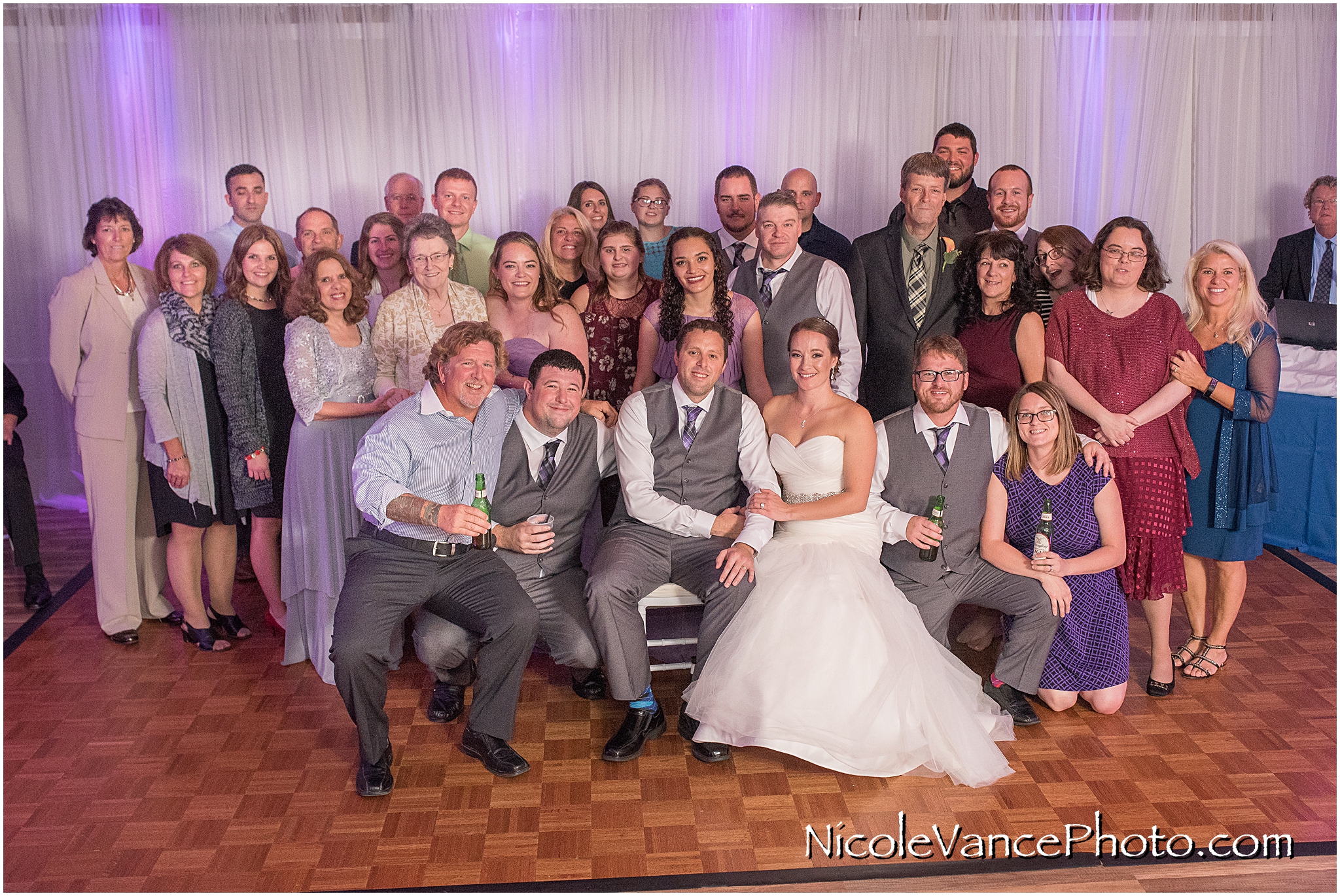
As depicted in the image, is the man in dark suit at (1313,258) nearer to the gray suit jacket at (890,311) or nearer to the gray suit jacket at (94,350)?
the gray suit jacket at (890,311)

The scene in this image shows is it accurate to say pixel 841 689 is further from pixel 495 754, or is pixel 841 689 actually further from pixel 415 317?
pixel 415 317

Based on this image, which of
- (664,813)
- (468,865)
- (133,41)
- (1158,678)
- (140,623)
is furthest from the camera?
(133,41)

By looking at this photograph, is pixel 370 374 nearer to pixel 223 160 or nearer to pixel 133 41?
pixel 223 160

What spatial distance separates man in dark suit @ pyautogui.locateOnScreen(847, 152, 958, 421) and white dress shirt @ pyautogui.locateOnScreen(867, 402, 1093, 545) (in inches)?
23.3

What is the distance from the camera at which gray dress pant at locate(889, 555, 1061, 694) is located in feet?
11.6

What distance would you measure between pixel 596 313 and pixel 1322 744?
9.57 feet

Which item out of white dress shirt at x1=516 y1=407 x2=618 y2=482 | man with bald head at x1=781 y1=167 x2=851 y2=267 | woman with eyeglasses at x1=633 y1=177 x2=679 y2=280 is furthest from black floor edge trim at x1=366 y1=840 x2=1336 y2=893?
woman with eyeglasses at x1=633 y1=177 x2=679 y2=280

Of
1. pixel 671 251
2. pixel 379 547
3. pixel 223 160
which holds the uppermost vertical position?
pixel 223 160

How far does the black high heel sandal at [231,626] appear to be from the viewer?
4289mm

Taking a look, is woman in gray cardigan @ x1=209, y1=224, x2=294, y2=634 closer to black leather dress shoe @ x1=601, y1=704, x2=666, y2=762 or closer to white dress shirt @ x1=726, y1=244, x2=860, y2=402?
black leather dress shoe @ x1=601, y1=704, x2=666, y2=762

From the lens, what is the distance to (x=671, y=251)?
392 cm

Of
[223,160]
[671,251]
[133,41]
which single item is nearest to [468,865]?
[671,251]

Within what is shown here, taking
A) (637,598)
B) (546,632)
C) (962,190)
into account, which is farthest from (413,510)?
(962,190)

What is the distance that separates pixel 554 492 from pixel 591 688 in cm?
72
